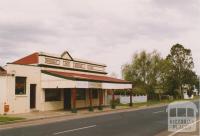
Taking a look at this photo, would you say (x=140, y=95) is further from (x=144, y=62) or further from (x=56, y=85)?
(x=56, y=85)

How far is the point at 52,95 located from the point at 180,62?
211 ft

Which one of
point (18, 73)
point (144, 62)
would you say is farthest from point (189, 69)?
point (18, 73)

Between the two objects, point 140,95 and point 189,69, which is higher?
point 189,69

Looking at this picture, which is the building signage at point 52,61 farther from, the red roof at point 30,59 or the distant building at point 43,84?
the red roof at point 30,59

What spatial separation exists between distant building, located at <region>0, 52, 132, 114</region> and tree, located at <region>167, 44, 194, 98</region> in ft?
177

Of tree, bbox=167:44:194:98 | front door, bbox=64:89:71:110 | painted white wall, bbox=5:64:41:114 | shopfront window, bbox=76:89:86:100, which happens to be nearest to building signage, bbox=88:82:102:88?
front door, bbox=64:89:71:110

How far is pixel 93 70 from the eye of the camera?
4769 centimetres

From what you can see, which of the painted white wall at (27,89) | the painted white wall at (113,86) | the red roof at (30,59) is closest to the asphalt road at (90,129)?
the painted white wall at (27,89)

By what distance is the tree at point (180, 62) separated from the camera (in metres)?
94.6

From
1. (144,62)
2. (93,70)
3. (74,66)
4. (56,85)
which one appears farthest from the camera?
(144,62)

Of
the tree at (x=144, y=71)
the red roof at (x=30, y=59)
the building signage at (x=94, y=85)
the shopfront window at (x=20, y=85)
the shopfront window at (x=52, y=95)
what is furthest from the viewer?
the tree at (x=144, y=71)

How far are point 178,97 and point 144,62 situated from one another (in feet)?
94.8

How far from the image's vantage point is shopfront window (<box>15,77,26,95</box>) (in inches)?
1237

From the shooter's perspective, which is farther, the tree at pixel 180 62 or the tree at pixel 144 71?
the tree at pixel 180 62
